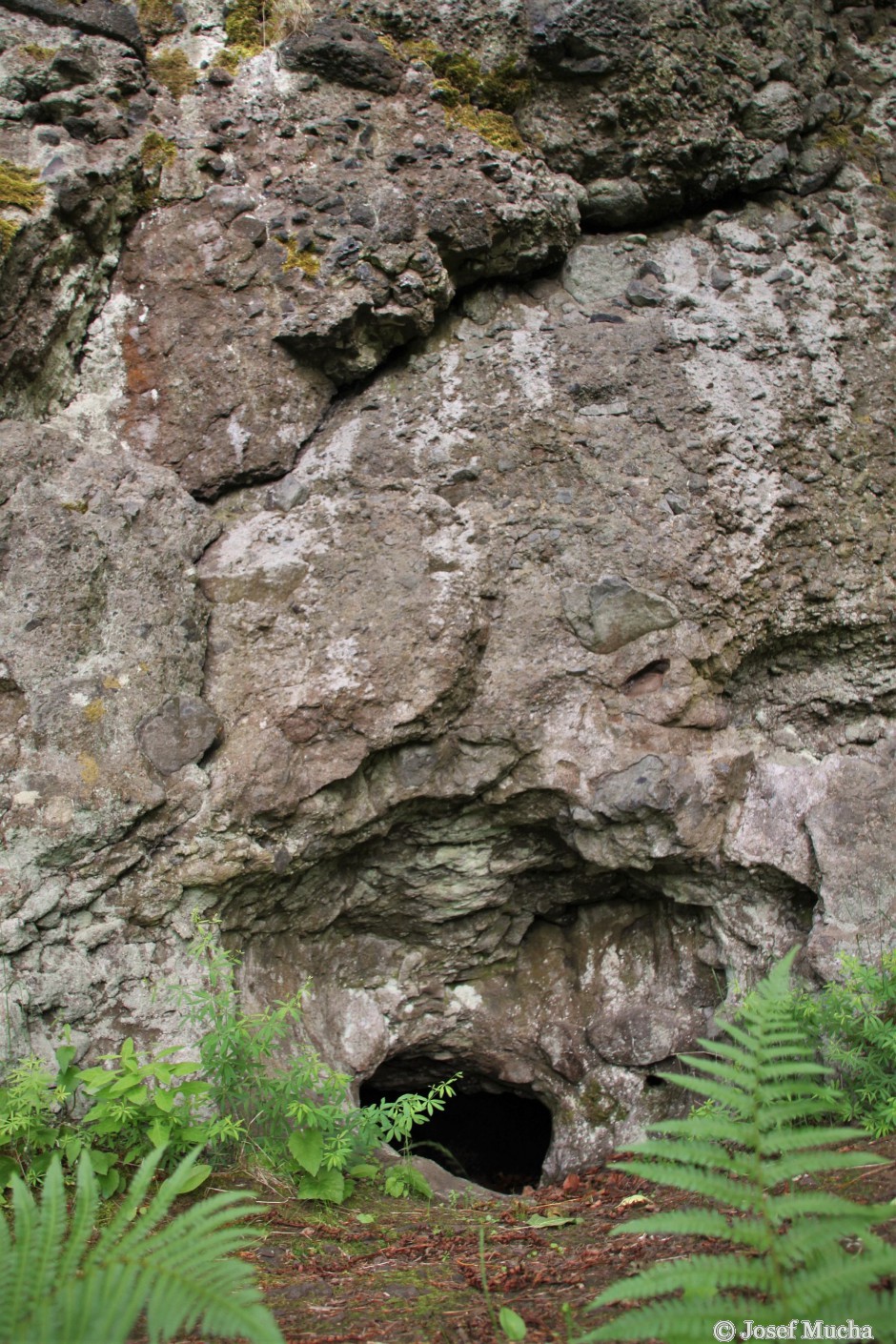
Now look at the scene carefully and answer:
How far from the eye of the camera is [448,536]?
3842mm

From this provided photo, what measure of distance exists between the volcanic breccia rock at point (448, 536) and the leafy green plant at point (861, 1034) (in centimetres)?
32

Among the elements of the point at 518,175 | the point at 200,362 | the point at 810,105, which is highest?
the point at 810,105

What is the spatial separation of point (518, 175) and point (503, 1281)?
4.28 m

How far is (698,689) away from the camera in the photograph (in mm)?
3787

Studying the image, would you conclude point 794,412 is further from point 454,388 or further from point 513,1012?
point 513,1012

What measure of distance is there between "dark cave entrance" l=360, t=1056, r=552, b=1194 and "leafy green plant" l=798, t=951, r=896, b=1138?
1.77 metres

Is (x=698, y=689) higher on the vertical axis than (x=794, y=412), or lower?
lower

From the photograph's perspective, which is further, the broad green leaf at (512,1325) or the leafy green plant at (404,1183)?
the leafy green plant at (404,1183)

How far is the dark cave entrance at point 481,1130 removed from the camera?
14.4 feet

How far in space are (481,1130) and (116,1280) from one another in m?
Answer: 3.76

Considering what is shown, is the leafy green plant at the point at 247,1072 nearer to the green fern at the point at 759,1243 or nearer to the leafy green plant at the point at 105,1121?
the leafy green plant at the point at 105,1121

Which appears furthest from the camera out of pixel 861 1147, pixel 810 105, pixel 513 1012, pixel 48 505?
pixel 810 105

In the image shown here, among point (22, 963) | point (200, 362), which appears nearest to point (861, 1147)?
point (22, 963)

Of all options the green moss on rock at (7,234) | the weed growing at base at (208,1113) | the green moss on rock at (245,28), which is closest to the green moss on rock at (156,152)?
the green moss on rock at (245,28)
